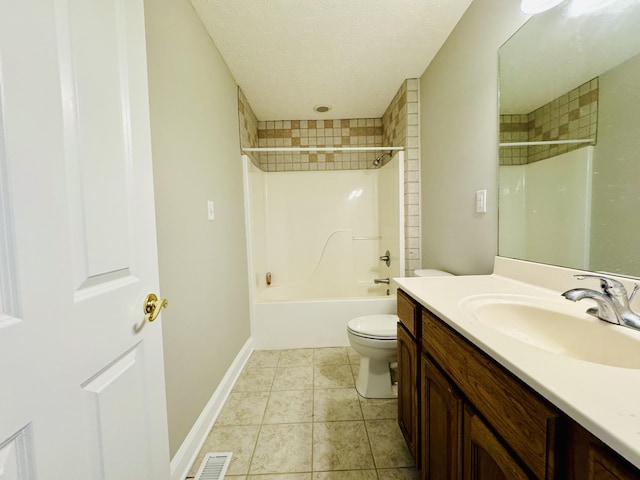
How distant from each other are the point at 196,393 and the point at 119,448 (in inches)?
29.7

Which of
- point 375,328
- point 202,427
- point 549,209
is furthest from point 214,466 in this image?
point 549,209

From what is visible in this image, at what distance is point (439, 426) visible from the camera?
2.52 ft

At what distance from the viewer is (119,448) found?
21.6 inches

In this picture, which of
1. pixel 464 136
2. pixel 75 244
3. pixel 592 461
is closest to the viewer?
pixel 592 461

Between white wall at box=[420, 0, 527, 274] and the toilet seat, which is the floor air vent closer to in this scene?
the toilet seat

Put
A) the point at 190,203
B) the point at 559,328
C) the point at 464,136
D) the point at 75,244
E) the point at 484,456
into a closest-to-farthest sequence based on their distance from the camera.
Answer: the point at 75,244
the point at 484,456
the point at 559,328
the point at 190,203
the point at 464,136

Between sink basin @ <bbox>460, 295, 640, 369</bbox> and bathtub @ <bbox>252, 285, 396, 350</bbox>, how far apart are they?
1361mm

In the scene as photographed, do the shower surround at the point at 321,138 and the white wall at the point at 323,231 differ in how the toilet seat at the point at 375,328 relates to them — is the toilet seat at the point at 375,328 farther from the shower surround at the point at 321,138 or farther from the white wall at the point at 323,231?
the shower surround at the point at 321,138

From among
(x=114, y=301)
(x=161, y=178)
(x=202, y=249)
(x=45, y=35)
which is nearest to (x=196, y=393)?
(x=202, y=249)

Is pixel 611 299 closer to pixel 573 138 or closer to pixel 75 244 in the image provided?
pixel 573 138

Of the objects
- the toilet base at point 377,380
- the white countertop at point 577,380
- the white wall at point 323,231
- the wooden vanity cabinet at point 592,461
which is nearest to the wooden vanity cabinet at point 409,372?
the white countertop at point 577,380

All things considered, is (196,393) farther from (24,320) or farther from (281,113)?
(281,113)

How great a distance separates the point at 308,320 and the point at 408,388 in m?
1.23

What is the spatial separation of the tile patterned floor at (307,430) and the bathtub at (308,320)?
1.09 ft
